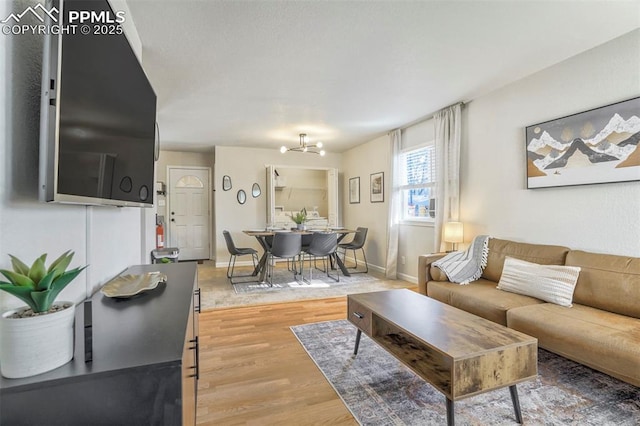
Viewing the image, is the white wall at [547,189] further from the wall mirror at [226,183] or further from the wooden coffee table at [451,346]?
the wall mirror at [226,183]

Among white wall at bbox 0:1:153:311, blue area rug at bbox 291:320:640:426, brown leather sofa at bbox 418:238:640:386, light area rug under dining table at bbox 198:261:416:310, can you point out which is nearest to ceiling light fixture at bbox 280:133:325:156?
light area rug under dining table at bbox 198:261:416:310

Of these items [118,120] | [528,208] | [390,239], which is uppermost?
[118,120]

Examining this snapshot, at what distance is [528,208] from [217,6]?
317 cm

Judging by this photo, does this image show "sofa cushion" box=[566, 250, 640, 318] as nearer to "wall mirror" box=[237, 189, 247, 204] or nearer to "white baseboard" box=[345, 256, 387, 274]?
"white baseboard" box=[345, 256, 387, 274]

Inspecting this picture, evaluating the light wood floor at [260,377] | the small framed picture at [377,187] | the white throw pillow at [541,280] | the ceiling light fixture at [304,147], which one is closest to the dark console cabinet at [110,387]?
the light wood floor at [260,377]

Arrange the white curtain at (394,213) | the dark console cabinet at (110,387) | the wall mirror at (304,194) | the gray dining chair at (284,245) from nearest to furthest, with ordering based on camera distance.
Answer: the dark console cabinet at (110,387) < the gray dining chair at (284,245) < the white curtain at (394,213) < the wall mirror at (304,194)

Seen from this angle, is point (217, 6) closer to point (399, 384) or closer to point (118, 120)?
point (118, 120)

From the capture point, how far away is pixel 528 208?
2.99 m

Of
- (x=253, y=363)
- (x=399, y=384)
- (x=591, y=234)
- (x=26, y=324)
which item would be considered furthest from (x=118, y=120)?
(x=591, y=234)

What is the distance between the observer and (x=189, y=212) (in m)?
6.77

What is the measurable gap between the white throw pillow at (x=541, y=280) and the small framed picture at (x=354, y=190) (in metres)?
3.77

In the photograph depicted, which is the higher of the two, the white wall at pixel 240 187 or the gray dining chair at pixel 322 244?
the white wall at pixel 240 187

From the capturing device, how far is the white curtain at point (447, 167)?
12.2 feet

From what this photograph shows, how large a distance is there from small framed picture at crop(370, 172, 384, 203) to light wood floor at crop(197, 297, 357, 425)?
286 centimetres
